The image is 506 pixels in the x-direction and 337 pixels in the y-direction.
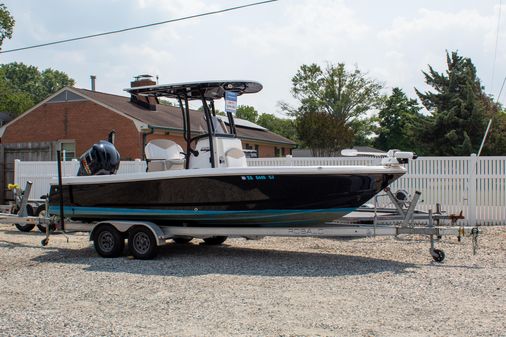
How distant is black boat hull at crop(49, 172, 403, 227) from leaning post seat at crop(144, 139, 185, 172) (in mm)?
670

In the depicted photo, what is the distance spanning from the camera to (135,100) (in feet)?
34.8

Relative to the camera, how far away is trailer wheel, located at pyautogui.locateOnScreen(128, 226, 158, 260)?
9.45 m

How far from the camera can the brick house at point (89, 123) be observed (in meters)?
24.3

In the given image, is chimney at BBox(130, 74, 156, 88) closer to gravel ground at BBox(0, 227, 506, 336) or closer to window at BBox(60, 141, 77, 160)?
window at BBox(60, 141, 77, 160)

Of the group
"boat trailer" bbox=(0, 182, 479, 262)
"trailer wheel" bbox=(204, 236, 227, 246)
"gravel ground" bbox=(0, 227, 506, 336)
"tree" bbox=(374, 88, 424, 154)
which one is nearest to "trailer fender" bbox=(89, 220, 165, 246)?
"boat trailer" bbox=(0, 182, 479, 262)

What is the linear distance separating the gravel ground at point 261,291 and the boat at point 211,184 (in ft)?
2.58

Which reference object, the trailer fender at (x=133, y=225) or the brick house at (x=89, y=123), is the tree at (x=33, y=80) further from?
the trailer fender at (x=133, y=225)

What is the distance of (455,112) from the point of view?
3462 centimetres

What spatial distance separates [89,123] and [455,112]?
22062mm

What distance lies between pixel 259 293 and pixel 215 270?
176 cm

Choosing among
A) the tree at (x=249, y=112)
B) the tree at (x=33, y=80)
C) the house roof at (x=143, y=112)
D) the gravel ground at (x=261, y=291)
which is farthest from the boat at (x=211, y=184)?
the tree at (x=33, y=80)

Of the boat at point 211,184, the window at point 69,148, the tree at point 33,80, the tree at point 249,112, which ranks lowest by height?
the boat at point 211,184

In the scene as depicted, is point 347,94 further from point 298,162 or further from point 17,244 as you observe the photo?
point 17,244

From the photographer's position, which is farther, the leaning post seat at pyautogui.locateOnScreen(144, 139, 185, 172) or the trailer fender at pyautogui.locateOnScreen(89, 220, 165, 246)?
the leaning post seat at pyautogui.locateOnScreen(144, 139, 185, 172)
